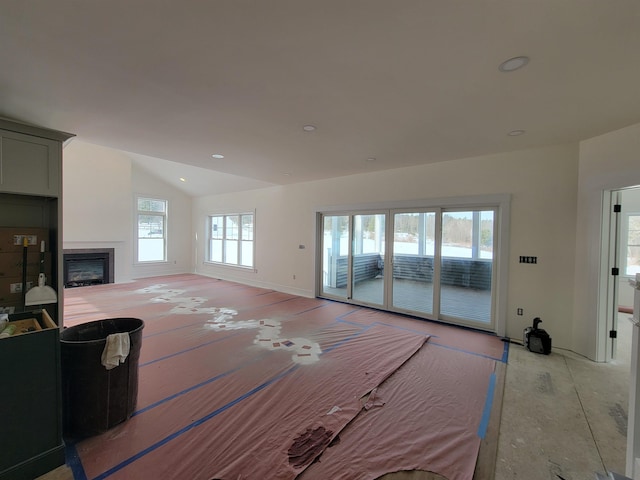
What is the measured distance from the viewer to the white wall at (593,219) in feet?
10.0

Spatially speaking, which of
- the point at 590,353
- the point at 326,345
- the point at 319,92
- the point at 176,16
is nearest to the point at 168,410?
the point at 326,345

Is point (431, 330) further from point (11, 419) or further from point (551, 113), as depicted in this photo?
point (11, 419)

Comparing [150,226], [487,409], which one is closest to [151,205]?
[150,226]

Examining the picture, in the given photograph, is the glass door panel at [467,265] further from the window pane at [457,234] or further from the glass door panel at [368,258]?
the glass door panel at [368,258]

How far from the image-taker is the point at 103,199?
7484 mm

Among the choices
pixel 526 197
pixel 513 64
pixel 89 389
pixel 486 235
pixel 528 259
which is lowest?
pixel 89 389

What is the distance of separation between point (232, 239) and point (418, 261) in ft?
20.1

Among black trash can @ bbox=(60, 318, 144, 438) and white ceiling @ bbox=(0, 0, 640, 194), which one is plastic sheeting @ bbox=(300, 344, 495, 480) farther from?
white ceiling @ bbox=(0, 0, 640, 194)

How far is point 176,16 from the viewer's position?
1567 mm

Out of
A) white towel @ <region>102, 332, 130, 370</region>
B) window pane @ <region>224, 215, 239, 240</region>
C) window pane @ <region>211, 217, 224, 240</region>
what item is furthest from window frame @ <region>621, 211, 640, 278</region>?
window pane @ <region>211, 217, 224, 240</region>

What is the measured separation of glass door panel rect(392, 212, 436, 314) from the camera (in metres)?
4.84

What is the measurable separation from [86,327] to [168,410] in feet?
3.42

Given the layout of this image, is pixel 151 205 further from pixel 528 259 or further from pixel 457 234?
pixel 528 259

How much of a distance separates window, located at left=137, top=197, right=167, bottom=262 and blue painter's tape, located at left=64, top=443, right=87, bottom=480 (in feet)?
26.5
